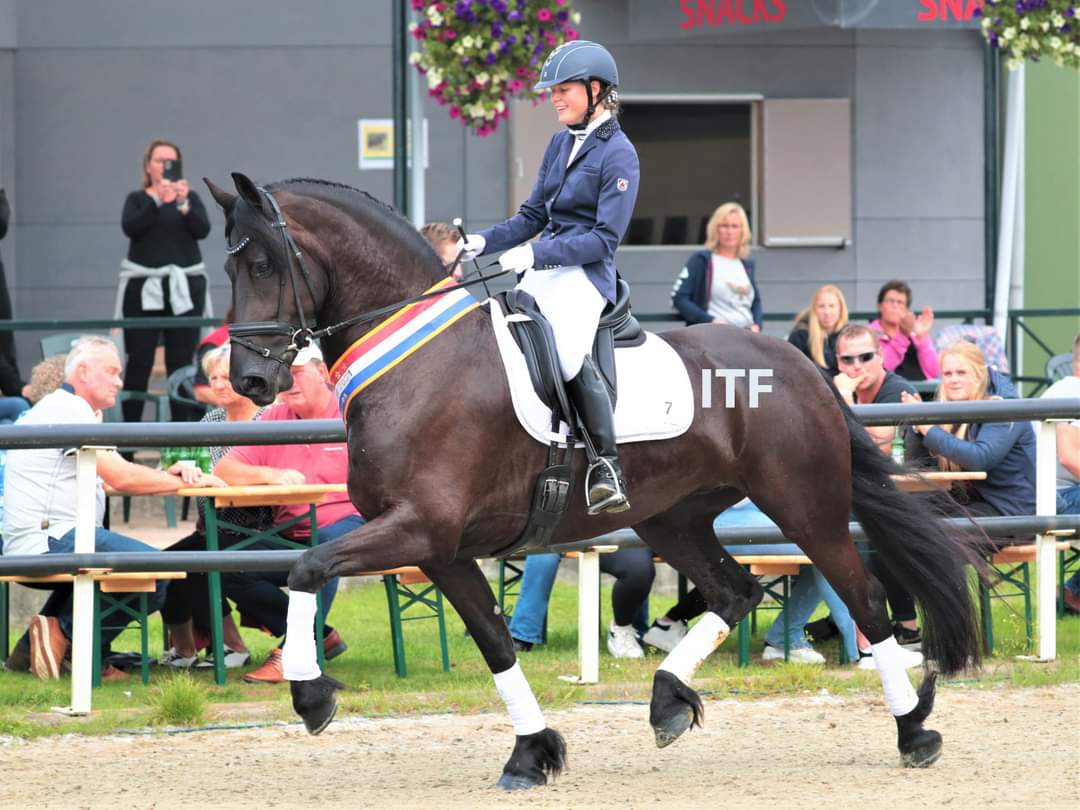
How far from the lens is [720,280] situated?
37.8ft

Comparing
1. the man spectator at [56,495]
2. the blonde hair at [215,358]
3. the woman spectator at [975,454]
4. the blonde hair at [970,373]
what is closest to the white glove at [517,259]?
the man spectator at [56,495]

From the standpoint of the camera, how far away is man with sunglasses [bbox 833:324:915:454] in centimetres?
879

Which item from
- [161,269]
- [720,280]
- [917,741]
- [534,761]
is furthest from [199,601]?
[720,280]

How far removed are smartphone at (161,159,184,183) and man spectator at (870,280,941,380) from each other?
4.71 m

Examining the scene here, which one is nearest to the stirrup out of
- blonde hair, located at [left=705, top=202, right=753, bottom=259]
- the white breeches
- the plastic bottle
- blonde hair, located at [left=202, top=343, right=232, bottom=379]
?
the white breeches

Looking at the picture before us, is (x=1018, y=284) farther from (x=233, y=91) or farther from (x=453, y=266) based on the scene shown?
(x=453, y=266)

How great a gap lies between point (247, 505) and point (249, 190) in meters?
2.41

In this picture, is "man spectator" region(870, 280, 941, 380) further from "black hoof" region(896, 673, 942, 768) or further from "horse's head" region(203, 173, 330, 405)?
"horse's head" region(203, 173, 330, 405)

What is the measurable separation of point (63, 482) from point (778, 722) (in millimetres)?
3214

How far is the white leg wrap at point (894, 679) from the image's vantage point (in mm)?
6422

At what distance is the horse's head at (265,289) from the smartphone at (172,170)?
239 inches

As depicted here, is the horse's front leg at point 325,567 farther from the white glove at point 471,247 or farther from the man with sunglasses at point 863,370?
the man with sunglasses at point 863,370

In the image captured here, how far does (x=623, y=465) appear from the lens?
6219mm

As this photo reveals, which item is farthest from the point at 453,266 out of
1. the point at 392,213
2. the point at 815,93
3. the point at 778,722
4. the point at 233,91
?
the point at 815,93
